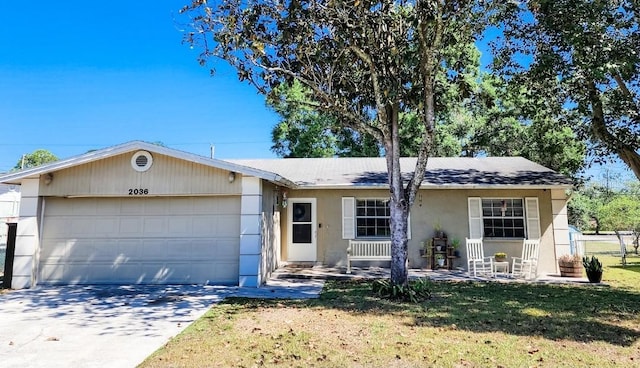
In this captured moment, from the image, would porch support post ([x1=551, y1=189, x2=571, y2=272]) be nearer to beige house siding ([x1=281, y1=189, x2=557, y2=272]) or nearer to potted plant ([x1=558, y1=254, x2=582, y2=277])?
beige house siding ([x1=281, y1=189, x2=557, y2=272])

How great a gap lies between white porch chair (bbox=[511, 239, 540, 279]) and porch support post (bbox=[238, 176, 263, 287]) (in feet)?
22.1

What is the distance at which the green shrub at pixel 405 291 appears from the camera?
7400 millimetres

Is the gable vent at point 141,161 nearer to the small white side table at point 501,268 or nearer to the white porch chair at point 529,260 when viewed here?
the small white side table at point 501,268

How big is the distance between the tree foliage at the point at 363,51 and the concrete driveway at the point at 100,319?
3.81 meters

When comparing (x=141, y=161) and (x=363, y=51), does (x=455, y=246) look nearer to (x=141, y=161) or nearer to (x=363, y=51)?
(x=363, y=51)

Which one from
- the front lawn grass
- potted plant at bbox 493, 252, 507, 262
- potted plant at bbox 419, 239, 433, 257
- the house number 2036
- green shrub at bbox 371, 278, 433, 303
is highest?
the house number 2036

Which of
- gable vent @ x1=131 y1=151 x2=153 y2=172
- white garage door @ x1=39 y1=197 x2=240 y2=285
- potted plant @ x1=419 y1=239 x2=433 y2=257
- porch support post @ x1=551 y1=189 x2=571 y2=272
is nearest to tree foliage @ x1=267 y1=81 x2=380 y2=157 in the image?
potted plant @ x1=419 y1=239 x2=433 y2=257

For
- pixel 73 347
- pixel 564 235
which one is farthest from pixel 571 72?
pixel 73 347

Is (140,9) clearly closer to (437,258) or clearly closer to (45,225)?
(45,225)

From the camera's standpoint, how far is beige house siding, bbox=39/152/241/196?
30.1 feet

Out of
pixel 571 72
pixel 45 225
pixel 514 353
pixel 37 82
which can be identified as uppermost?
pixel 37 82

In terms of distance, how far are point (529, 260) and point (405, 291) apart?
15.3 feet

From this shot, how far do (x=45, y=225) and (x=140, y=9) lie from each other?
253 inches

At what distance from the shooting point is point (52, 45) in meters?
14.1
